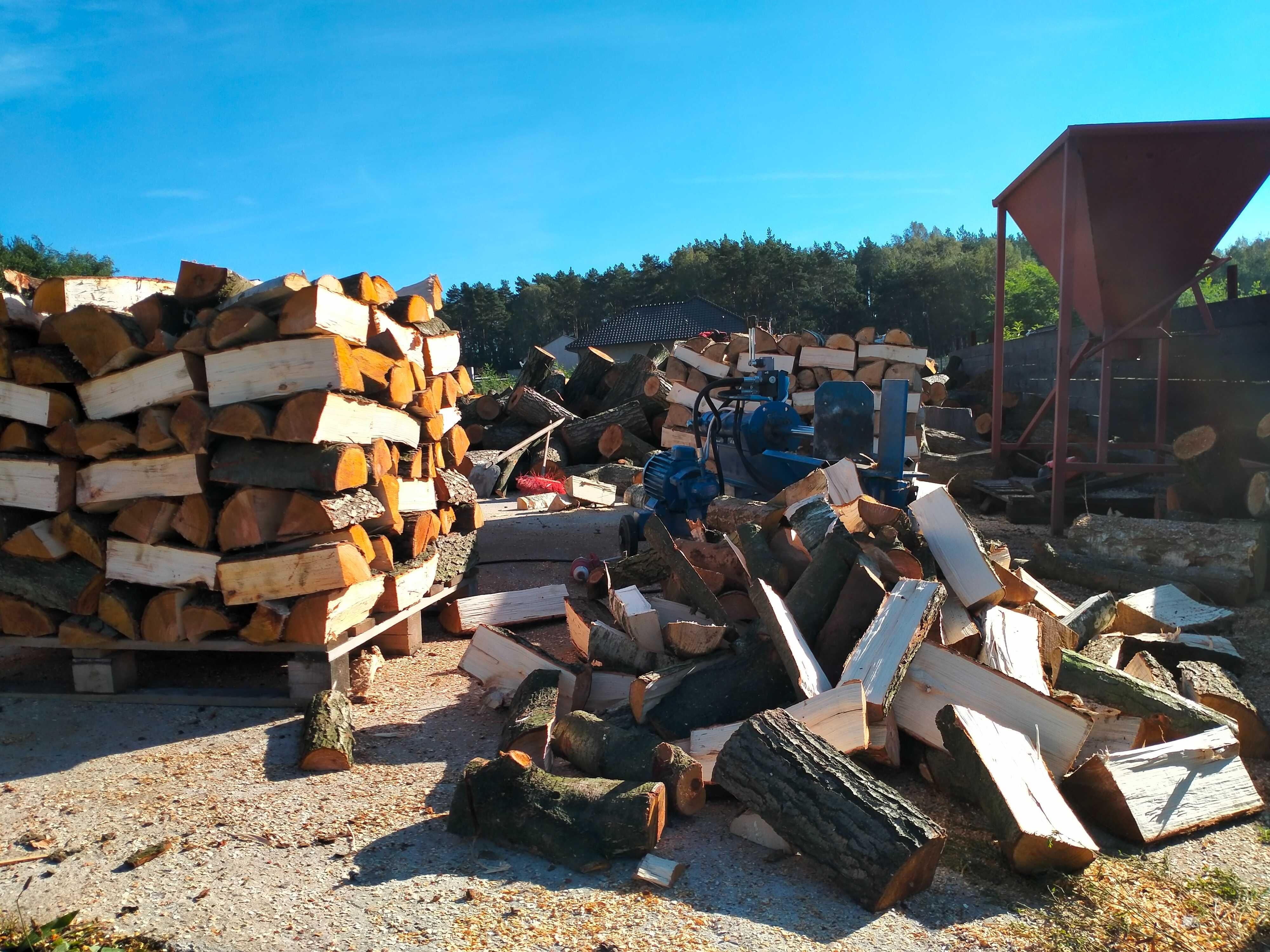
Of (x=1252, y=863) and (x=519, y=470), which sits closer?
(x=1252, y=863)

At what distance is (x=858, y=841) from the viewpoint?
8.02 feet

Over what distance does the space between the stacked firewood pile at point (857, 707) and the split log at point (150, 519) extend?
5.11ft

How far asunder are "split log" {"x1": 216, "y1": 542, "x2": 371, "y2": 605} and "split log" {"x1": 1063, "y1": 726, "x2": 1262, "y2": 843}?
10.2 feet

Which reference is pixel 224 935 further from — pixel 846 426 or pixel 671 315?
pixel 671 315

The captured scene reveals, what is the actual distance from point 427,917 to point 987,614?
254 centimetres

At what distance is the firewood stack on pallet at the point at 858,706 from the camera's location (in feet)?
8.63

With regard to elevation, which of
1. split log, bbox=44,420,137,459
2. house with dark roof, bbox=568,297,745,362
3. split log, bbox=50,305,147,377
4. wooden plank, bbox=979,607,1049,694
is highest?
house with dark roof, bbox=568,297,745,362

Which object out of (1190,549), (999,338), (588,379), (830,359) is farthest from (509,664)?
(588,379)

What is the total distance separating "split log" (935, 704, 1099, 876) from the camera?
Answer: 8.13 ft

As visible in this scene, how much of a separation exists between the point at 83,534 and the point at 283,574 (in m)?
1.07

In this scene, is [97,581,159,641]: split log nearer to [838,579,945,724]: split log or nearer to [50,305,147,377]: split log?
[50,305,147,377]: split log

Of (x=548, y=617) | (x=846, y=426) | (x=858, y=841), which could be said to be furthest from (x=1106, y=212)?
(x=858, y=841)

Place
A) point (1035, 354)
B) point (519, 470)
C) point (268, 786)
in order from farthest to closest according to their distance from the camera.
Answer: point (1035, 354) < point (519, 470) < point (268, 786)

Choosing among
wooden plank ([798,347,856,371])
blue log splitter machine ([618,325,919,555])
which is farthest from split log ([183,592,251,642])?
wooden plank ([798,347,856,371])
